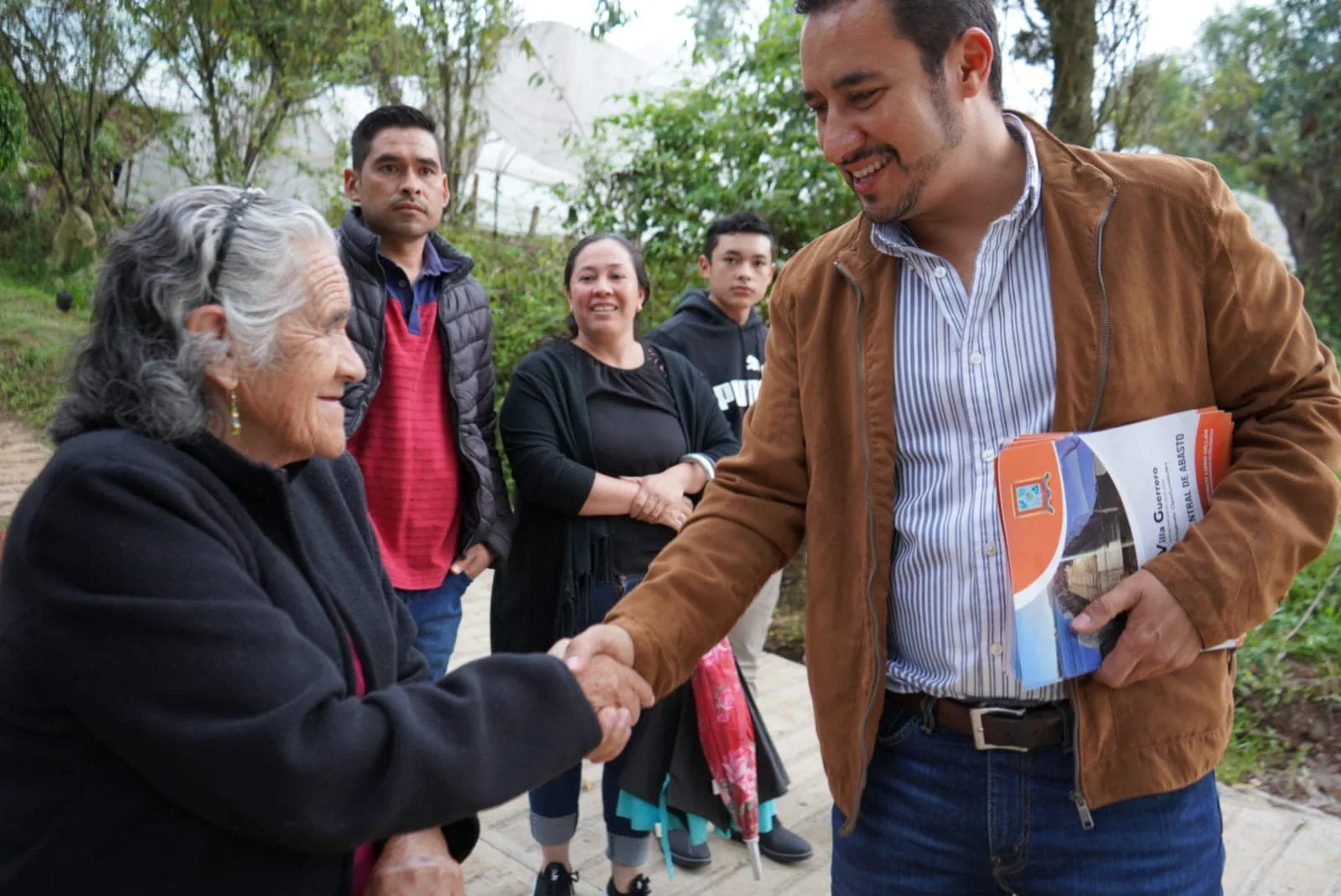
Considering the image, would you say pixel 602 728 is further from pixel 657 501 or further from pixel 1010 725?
pixel 657 501

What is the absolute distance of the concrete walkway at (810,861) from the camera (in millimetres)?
3520

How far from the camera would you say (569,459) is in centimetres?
347

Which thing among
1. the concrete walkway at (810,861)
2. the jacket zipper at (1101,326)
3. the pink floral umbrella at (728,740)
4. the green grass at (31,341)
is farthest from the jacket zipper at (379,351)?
the green grass at (31,341)

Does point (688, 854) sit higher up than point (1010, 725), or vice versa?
point (1010, 725)

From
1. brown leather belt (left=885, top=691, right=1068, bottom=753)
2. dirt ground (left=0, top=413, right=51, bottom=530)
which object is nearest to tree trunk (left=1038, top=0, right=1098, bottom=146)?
brown leather belt (left=885, top=691, right=1068, bottom=753)

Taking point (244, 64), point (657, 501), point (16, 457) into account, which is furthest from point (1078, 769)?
point (244, 64)

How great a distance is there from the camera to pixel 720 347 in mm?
4461

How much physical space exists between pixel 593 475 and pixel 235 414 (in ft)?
5.79

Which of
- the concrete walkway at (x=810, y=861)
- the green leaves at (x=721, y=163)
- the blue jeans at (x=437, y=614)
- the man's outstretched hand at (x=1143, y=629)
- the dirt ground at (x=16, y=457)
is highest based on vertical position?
the green leaves at (x=721, y=163)

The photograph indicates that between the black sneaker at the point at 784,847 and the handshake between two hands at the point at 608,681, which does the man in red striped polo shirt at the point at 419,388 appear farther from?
the handshake between two hands at the point at 608,681

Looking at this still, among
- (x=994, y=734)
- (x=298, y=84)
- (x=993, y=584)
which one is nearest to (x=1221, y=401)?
(x=993, y=584)

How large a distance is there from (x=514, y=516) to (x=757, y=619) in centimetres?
103

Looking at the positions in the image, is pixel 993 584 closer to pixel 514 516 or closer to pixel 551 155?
pixel 514 516

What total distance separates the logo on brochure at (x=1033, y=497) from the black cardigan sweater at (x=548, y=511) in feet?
6.24
